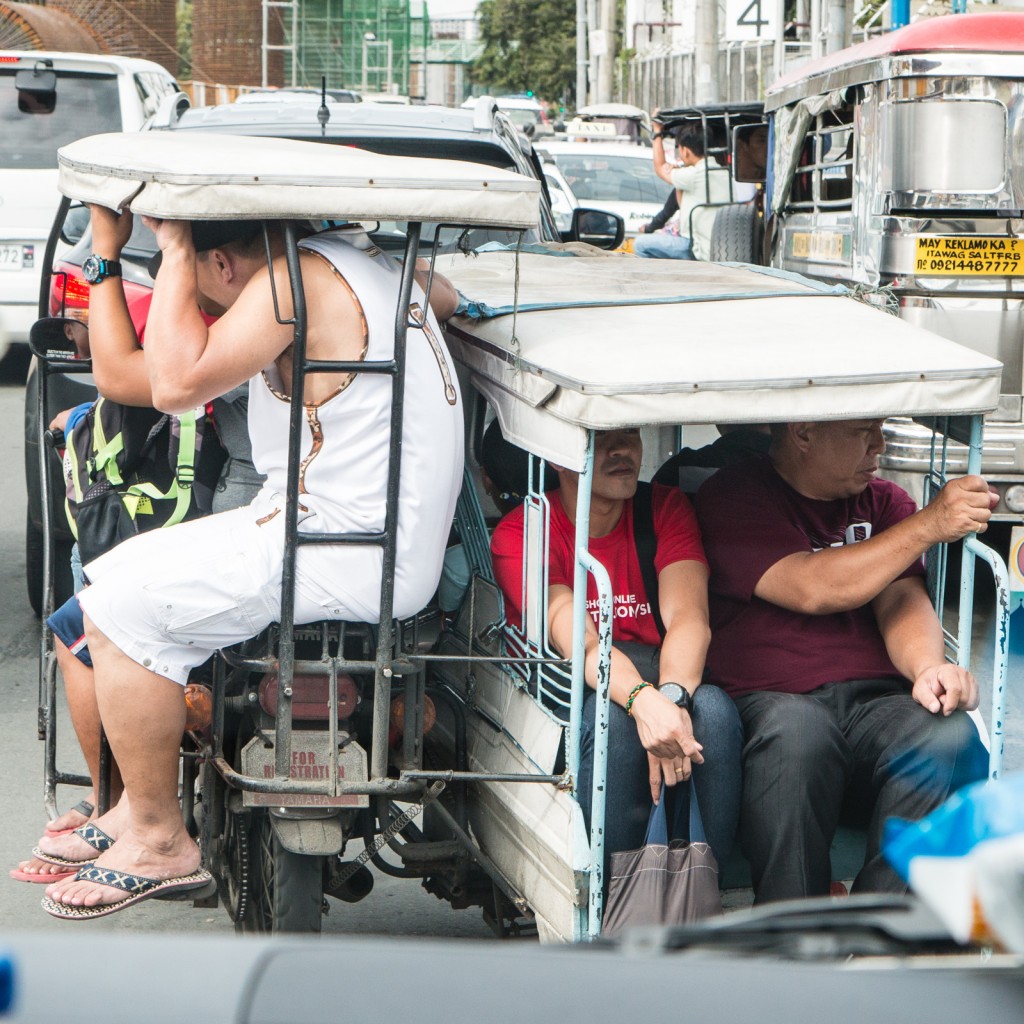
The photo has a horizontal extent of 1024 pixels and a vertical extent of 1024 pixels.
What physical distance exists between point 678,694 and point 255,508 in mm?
935

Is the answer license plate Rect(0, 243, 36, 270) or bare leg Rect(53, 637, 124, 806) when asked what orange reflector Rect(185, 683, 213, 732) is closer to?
bare leg Rect(53, 637, 124, 806)

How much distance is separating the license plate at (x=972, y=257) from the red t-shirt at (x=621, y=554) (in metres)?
2.90

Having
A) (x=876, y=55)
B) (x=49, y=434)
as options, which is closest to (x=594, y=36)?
(x=876, y=55)

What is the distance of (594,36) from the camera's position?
45.5m

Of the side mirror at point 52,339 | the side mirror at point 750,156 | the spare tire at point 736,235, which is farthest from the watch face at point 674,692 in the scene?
the side mirror at point 750,156

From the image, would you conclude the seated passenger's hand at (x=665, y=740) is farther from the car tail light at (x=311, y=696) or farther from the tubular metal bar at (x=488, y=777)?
the car tail light at (x=311, y=696)

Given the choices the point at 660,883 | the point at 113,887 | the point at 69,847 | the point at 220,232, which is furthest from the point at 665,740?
the point at 69,847

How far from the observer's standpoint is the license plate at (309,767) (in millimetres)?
3193

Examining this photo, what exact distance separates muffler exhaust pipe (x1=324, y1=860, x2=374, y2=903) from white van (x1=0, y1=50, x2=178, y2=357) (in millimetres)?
7261

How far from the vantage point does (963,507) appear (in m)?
3.28

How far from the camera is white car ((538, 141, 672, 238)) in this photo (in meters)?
17.9

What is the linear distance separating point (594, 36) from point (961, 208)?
4119 centimetres

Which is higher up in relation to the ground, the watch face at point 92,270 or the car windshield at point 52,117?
the car windshield at point 52,117

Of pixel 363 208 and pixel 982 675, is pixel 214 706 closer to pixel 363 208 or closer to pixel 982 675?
pixel 363 208
